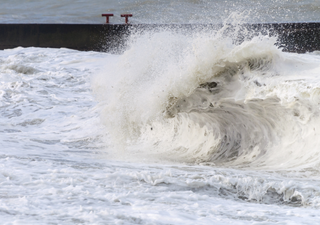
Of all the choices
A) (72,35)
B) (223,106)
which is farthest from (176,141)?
(72,35)

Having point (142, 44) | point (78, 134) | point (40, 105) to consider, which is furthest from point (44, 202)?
point (40, 105)

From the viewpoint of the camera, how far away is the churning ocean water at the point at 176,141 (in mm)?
2342

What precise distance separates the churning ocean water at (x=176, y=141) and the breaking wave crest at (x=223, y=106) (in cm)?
1

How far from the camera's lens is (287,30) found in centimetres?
1084

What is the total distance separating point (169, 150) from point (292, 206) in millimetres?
2153

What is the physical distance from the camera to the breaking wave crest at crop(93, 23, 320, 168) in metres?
3.66

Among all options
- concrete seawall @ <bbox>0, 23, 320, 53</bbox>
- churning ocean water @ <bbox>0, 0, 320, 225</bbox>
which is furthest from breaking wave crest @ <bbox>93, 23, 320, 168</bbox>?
concrete seawall @ <bbox>0, 23, 320, 53</bbox>

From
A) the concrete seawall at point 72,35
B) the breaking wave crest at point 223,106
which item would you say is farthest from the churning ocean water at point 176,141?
the concrete seawall at point 72,35

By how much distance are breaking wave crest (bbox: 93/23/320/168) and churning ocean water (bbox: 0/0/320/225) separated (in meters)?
0.01

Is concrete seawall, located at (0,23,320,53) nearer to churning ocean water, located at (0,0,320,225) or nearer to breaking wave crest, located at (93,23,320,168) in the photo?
churning ocean water, located at (0,0,320,225)

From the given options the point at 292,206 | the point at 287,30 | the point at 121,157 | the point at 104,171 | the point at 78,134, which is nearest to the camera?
the point at 292,206

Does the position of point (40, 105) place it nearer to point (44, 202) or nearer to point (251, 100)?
point (251, 100)

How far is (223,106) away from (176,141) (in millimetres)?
788

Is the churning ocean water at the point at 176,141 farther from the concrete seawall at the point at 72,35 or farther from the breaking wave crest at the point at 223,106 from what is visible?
the concrete seawall at the point at 72,35
